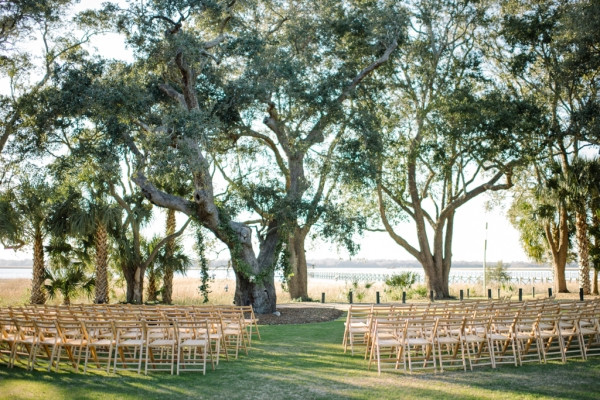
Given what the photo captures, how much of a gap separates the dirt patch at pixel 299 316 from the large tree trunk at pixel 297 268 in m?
6.50

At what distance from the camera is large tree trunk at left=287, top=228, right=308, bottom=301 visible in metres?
25.5

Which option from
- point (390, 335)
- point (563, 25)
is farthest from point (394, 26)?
point (390, 335)

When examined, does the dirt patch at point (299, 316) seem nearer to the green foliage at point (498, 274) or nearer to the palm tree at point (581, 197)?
the palm tree at point (581, 197)

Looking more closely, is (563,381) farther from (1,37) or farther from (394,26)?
(1,37)

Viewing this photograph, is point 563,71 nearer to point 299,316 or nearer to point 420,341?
point 299,316

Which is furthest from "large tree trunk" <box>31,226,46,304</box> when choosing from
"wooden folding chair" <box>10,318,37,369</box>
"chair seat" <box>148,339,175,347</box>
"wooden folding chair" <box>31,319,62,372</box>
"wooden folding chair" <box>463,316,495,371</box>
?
"wooden folding chair" <box>463,316,495,371</box>

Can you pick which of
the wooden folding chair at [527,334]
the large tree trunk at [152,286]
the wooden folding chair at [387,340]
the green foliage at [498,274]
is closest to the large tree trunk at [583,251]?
the green foliage at [498,274]

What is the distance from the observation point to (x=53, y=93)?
15219 millimetres

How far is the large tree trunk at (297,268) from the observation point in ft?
83.5

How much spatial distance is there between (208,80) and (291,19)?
5319 millimetres

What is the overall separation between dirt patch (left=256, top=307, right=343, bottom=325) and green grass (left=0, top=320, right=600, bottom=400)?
6.56 m

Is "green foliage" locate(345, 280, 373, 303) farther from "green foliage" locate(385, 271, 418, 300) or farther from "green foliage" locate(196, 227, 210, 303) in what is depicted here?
"green foliage" locate(196, 227, 210, 303)

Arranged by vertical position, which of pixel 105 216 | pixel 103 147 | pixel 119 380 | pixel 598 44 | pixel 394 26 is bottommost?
pixel 119 380

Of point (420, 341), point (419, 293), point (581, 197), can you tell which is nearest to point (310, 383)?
point (420, 341)
